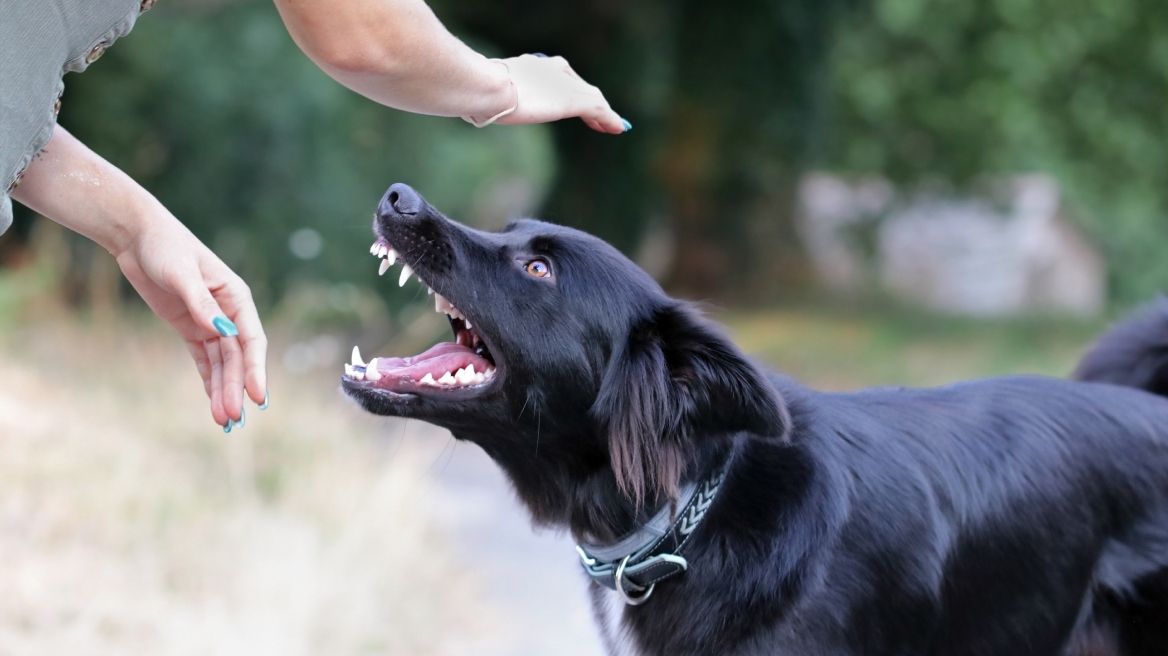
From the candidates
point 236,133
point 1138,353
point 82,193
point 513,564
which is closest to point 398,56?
point 82,193

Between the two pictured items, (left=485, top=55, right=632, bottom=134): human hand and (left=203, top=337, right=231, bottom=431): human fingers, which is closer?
(left=203, top=337, right=231, bottom=431): human fingers

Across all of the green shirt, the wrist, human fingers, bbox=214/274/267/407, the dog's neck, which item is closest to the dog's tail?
the dog's neck

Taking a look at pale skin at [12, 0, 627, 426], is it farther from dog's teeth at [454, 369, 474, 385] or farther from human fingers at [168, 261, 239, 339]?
dog's teeth at [454, 369, 474, 385]

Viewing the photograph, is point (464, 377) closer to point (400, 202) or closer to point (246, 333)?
point (400, 202)

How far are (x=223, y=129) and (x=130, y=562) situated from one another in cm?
895

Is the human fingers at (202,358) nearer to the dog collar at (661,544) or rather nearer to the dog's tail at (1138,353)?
the dog collar at (661,544)

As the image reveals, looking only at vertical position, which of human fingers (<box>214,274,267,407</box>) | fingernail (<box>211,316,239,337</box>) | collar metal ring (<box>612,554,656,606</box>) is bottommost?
collar metal ring (<box>612,554,656,606</box>)

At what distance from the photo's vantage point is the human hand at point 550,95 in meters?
2.33

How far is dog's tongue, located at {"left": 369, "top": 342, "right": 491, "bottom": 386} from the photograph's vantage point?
102 inches

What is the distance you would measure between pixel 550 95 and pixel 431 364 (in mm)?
731

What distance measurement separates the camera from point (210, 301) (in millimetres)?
2053

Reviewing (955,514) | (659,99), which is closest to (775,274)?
(659,99)

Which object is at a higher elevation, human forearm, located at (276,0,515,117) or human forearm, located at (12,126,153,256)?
human forearm, located at (276,0,515,117)

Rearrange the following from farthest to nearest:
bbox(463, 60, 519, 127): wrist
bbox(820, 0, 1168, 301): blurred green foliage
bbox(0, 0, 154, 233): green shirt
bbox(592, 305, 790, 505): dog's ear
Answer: bbox(820, 0, 1168, 301): blurred green foliage < bbox(592, 305, 790, 505): dog's ear < bbox(463, 60, 519, 127): wrist < bbox(0, 0, 154, 233): green shirt
